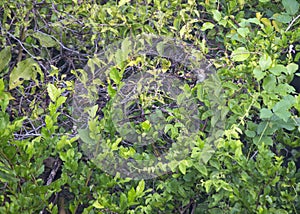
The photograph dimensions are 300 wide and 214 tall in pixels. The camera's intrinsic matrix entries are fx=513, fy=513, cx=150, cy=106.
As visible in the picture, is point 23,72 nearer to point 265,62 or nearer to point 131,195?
point 131,195

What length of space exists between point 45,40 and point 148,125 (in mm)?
881

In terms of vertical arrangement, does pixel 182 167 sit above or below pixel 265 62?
below

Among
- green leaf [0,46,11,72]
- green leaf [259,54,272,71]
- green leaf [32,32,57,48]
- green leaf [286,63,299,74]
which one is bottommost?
green leaf [0,46,11,72]

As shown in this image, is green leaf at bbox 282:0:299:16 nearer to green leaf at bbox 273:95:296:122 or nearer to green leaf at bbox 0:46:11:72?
green leaf at bbox 273:95:296:122

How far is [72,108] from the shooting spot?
2.19 metres

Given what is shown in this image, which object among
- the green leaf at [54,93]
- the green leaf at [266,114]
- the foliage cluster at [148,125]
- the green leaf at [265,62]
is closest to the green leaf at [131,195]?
the foliage cluster at [148,125]

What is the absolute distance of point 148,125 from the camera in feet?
6.20

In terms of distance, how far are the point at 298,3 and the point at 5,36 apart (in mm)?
1359

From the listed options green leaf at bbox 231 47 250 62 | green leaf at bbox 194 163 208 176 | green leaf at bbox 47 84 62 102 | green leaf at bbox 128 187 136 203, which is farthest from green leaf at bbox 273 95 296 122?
green leaf at bbox 47 84 62 102

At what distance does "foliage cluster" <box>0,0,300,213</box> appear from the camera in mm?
1711

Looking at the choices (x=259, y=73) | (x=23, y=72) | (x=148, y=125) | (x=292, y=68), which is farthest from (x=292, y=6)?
(x=23, y=72)

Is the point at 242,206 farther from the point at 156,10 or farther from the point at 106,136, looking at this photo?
the point at 156,10

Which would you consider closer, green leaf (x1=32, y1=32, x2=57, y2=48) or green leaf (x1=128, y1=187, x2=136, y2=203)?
green leaf (x1=128, y1=187, x2=136, y2=203)

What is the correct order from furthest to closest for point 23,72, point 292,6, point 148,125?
point 23,72 < point 292,6 < point 148,125
